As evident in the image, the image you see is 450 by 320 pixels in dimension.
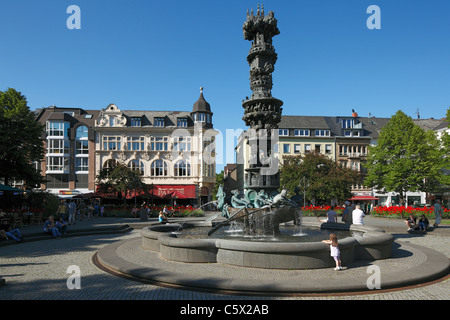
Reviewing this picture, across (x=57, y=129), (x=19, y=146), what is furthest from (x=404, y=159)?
(x=57, y=129)

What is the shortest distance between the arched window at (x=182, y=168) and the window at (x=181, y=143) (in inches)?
87.5

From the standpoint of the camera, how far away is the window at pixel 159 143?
165 feet

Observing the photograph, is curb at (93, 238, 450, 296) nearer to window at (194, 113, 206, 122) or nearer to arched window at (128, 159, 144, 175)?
arched window at (128, 159, 144, 175)

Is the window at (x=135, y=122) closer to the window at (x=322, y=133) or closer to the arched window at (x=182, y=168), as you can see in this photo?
the arched window at (x=182, y=168)

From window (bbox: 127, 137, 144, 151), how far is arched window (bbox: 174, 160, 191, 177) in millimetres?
6618

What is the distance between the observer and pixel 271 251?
794 centimetres

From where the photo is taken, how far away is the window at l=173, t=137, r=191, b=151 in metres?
50.3

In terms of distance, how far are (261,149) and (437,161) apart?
3683 centimetres

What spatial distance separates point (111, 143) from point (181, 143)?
11661 mm

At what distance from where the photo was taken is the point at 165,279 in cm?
723

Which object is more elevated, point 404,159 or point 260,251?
point 404,159

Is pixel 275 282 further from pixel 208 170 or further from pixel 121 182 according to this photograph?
pixel 208 170

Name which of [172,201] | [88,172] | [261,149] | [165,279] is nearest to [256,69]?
[261,149]
